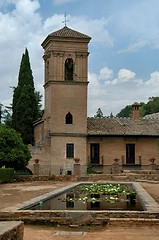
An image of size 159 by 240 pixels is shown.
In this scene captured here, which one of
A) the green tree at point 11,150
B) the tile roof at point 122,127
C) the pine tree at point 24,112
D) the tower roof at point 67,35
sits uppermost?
the tower roof at point 67,35

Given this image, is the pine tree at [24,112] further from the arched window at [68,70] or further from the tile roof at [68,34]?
the tile roof at [68,34]

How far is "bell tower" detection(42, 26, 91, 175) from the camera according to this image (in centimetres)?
3859

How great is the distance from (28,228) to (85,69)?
98.8 feet

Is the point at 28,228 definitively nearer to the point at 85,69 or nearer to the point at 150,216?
the point at 150,216

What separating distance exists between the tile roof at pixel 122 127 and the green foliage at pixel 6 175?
10455 millimetres

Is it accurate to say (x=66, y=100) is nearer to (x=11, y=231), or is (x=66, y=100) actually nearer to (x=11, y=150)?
(x=11, y=150)

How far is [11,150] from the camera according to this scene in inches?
1230

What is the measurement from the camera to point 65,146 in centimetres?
3869

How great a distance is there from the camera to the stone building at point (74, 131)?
38469mm

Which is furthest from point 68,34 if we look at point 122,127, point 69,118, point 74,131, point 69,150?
point 69,150

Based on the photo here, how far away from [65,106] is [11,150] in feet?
30.6

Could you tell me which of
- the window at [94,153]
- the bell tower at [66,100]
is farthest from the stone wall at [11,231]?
the window at [94,153]

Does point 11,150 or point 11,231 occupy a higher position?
point 11,150

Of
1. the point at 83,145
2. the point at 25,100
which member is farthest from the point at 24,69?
the point at 83,145
